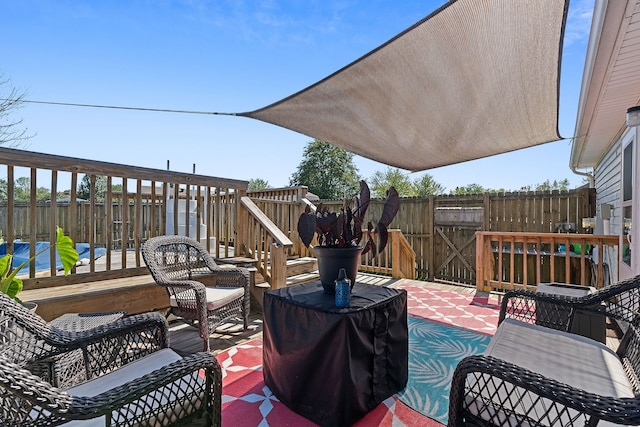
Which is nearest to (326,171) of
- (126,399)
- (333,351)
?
(333,351)

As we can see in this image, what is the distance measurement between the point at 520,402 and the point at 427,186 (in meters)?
16.8

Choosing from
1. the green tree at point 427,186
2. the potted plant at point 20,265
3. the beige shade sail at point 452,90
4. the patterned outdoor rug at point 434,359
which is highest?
the green tree at point 427,186

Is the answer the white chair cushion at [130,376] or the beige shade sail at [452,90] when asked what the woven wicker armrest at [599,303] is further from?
the white chair cushion at [130,376]

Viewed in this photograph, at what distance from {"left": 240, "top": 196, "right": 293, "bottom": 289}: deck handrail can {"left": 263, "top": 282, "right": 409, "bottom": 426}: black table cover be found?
1.69 metres

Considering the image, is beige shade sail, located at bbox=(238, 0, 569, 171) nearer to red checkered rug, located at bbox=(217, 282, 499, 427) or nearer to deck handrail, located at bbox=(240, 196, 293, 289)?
deck handrail, located at bbox=(240, 196, 293, 289)

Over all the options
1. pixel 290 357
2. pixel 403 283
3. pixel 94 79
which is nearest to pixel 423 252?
pixel 403 283

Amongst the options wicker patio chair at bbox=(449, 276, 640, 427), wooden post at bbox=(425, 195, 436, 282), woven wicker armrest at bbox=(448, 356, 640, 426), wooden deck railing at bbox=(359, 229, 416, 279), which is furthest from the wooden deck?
wooden post at bbox=(425, 195, 436, 282)

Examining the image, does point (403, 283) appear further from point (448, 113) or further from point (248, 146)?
point (248, 146)

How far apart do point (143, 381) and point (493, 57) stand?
2884mm

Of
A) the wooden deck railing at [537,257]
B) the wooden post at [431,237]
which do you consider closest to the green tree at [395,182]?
the wooden post at [431,237]

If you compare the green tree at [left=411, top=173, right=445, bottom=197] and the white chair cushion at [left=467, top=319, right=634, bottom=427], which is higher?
the green tree at [left=411, top=173, right=445, bottom=197]

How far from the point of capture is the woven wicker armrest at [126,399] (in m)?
0.84

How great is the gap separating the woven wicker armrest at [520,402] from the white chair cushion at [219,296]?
80.2 inches

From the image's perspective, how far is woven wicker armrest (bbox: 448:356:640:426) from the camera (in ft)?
2.84
